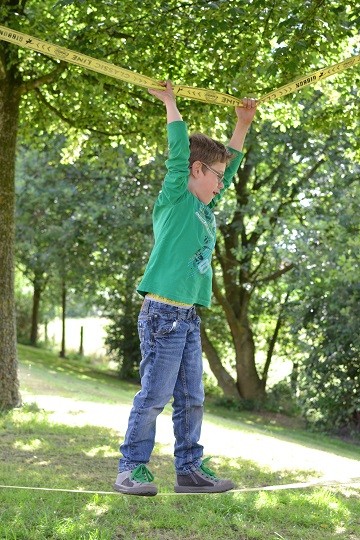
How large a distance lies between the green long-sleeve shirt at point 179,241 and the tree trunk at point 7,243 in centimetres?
561

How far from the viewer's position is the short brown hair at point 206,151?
4.80 metres

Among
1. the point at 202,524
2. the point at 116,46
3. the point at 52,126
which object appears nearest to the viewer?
the point at 202,524

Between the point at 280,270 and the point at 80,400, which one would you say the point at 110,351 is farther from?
the point at 80,400

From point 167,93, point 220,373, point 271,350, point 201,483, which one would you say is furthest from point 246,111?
point 271,350

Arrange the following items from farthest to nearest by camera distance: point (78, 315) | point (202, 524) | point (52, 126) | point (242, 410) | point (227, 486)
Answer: point (78, 315) < point (242, 410) < point (52, 126) < point (202, 524) < point (227, 486)

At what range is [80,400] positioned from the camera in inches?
484

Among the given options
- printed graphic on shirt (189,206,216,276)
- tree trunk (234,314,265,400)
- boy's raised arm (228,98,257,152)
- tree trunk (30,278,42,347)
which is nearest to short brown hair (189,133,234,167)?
printed graphic on shirt (189,206,216,276)

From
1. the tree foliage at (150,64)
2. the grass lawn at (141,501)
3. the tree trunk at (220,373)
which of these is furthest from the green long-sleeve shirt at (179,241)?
the tree trunk at (220,373)

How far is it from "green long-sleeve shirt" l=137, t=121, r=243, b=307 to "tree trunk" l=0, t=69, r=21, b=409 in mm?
5614

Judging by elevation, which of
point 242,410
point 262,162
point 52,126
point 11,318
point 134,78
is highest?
point 262,162

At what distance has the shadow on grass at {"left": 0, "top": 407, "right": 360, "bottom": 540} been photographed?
16.6ft

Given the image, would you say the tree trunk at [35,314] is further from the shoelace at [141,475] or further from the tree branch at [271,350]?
the shoelace at [141,475]

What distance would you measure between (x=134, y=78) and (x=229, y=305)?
1626cm

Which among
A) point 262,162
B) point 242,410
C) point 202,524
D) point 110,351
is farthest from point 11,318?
point 110,351
